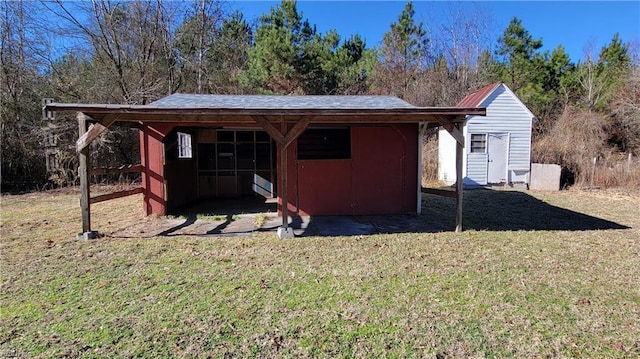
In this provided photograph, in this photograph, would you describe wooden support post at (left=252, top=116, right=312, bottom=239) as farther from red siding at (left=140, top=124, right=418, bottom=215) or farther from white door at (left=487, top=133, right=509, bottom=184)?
white door at (left=487, top=133, right=509, bottom=184)

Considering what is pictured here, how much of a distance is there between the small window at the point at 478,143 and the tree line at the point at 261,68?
2840 mm

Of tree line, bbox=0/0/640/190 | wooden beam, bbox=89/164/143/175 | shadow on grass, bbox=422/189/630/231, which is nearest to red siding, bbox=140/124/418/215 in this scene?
wooden beam, bbox=89/164/143/175

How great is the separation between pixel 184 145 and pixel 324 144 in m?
3.79

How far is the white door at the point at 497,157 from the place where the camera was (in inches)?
519

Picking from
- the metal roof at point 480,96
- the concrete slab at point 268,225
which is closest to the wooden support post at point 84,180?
the concrete slab at point 268,225

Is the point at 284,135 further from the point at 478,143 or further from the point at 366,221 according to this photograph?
the point at 478,143

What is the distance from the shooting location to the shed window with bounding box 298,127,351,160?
24.7 feet

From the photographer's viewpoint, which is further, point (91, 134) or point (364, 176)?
point (364, 176)

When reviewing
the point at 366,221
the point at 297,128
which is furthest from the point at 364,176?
the point at 297,128

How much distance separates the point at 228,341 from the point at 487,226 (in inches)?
223

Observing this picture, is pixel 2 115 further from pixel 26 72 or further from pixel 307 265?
pixel 307 265

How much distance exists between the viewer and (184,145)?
905cm

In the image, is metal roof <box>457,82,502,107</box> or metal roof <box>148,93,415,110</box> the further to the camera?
metal roof <box>457,82,502,107</box>

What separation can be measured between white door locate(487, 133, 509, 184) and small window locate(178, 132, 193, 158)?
1026cm
